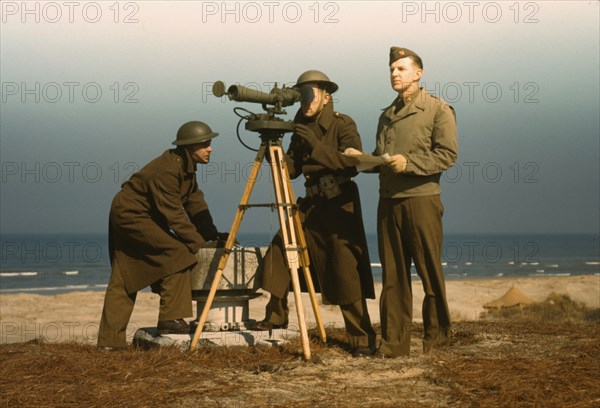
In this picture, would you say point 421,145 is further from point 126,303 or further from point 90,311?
point 90,311

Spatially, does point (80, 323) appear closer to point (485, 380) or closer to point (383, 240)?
point (383, 240)

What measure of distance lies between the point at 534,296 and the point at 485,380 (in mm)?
13120

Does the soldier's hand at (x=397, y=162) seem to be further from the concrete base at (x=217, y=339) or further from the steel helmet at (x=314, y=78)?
the concrete base at (x=217, y=339)

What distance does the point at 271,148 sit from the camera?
5859 millimetres

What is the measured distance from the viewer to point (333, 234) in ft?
20.0

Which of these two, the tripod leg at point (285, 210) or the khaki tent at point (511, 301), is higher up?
the tripod leg at point (285, 210)

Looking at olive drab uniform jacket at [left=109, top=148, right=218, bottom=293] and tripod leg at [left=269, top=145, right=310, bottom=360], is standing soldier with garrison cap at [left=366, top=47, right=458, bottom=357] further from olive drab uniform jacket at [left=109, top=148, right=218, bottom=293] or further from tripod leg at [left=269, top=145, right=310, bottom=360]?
olive drab uniform jacket at [left=109, top=148, right=218, bottom=293]

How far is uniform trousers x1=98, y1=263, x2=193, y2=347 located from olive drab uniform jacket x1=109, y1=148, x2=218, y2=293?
0.24ft

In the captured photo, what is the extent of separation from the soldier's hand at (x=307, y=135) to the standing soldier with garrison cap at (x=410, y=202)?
0.60m

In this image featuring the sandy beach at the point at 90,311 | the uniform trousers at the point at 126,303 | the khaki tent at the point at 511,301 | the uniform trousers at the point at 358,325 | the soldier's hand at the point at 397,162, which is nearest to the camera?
the soldier's hand at the point at 397,162

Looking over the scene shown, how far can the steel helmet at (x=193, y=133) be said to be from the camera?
6.33 metres

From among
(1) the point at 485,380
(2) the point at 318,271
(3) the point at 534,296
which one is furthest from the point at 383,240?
(3) the point at 534,296
